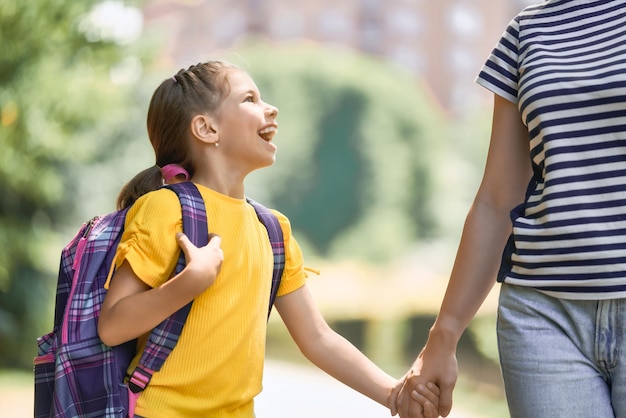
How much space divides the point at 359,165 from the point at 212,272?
229 inches

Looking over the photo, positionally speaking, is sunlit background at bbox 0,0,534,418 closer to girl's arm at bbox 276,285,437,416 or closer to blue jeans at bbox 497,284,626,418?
girl's arm at bbox 276,285,437,416

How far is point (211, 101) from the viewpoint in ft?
6.66

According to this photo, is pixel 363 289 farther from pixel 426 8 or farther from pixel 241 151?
pixel 241 151

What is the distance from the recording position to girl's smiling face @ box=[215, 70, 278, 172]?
6.53 ft

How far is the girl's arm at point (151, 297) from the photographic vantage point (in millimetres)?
1733

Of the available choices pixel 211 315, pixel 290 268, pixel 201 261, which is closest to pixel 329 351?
pixel 290 268

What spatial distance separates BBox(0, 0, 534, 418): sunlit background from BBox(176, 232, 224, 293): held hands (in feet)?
17.7

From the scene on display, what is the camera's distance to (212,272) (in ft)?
5.76

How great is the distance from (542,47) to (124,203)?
1.00 metres

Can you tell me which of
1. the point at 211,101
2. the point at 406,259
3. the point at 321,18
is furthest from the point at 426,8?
the point at 211,101

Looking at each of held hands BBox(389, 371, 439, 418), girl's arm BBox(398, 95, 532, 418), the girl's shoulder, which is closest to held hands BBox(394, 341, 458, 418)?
held hands BBox(389, 371, 439, 418)

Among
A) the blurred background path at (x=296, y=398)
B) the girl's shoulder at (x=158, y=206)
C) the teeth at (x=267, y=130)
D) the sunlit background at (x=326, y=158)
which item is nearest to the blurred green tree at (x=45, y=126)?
the sunlit background at (x=326, y=158)

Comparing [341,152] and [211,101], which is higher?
[211,101]

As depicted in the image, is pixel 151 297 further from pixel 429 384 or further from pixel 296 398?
pixel 296 398
